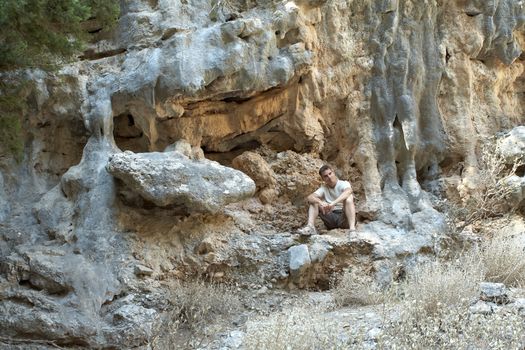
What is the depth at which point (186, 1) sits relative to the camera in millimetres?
8102

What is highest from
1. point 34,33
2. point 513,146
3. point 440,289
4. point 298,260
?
point 34,33

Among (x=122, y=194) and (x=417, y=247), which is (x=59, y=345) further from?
(x=417, y=247)

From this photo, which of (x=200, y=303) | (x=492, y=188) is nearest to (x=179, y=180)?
(x=200, y=303)

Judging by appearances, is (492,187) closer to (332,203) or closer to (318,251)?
(332,203)

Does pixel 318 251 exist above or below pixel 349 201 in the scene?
below

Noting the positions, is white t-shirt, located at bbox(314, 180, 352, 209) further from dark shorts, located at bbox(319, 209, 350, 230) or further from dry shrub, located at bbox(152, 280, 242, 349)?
dry shrub, located at bbox(152, 280, 242, 349)

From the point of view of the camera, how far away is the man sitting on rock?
7988 mm

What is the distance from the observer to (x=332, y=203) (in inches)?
313

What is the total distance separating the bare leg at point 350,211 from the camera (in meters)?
7.96

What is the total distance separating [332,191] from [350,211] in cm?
37

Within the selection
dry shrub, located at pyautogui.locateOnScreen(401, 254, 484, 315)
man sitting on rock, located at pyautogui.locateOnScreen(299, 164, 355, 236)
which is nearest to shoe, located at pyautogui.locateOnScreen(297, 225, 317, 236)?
man sitting on rock, located at pyautogui.locateOnScreen(299, 164, 355, 236)

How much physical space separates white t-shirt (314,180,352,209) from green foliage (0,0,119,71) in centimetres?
346

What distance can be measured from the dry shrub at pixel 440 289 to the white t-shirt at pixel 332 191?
1807 millimetres

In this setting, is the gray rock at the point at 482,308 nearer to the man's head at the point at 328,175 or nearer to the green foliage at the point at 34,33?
the man's head at the point at 328,175
